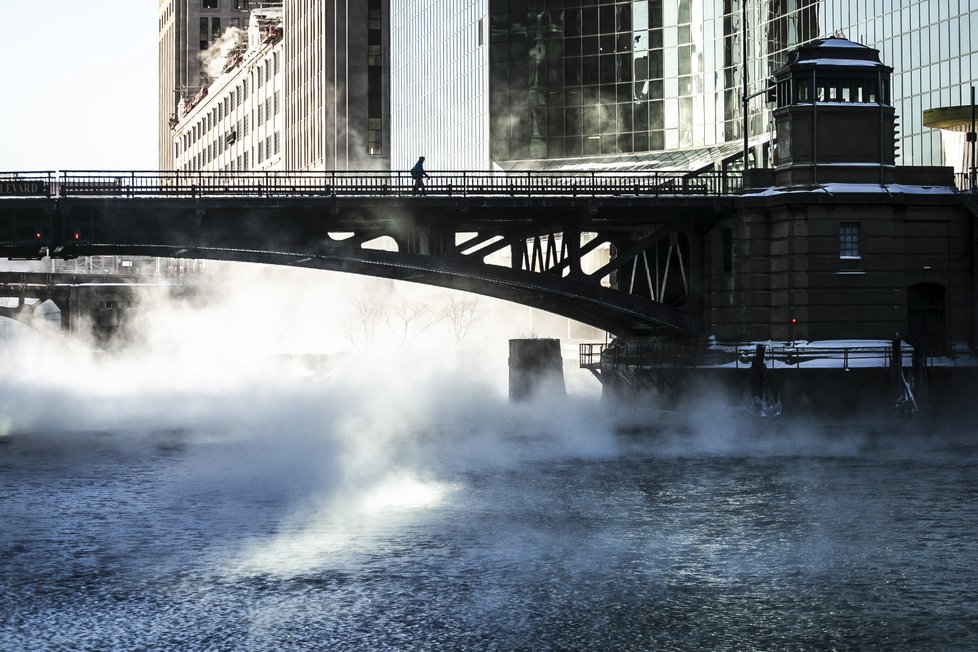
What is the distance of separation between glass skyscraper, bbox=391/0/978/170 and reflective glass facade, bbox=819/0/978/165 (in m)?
0.08

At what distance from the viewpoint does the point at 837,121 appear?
60.2 metres

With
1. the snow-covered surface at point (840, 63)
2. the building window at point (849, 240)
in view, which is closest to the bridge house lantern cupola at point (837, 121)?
the snow-covered surface at point (840, 63)

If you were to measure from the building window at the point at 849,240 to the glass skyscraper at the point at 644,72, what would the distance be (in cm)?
2688

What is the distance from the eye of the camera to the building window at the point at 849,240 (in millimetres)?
60250

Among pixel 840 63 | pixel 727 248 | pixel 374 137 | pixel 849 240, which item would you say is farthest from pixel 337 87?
pixel 849 240

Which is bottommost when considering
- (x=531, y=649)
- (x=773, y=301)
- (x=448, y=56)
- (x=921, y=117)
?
(x=531, y=649)

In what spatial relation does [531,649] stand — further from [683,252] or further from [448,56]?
[448,56]

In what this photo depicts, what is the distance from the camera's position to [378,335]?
128 m

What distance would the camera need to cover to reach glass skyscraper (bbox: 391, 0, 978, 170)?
88.9m

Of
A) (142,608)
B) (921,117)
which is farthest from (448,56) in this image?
(142,608)

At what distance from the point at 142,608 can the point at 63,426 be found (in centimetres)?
4568

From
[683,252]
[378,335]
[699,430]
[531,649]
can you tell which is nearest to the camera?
[531,649]

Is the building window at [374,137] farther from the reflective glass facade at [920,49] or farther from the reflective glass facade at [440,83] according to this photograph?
the reflective glass facade at [920,49]

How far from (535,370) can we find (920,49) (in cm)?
3012
